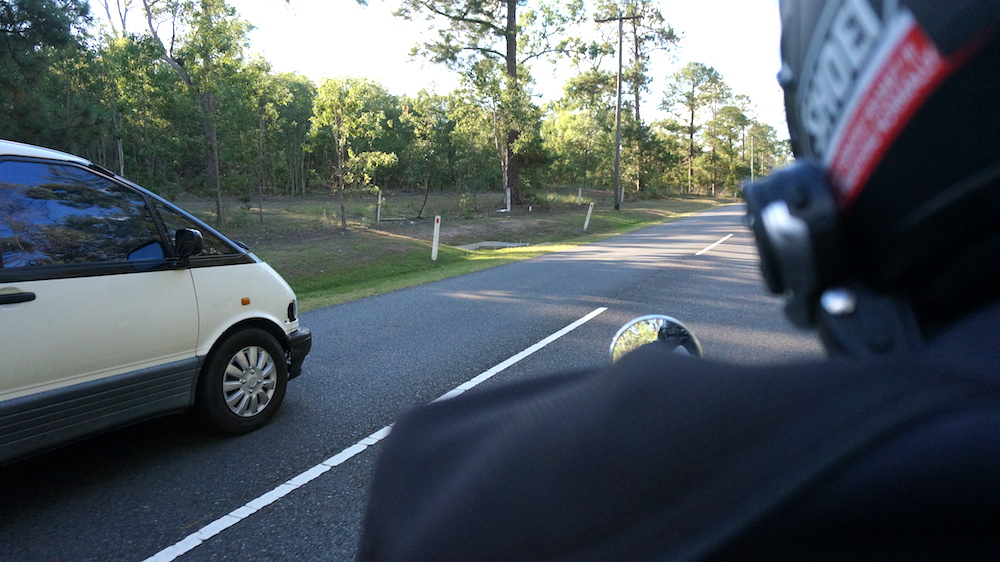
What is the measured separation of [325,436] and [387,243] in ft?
45.6

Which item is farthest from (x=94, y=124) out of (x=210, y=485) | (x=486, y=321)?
(x=210, y=485)

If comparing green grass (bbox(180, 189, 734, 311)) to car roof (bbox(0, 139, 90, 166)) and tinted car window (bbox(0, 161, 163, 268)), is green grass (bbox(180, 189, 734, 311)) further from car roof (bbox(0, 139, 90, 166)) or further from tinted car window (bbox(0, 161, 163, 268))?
car roof (bbox(0, 139, 90, 166))

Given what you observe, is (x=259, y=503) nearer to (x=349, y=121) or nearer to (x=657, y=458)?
(x=657, y=458)

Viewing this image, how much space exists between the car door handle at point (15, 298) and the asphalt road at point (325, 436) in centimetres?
122

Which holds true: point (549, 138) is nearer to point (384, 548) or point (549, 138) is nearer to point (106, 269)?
point (106, 269)

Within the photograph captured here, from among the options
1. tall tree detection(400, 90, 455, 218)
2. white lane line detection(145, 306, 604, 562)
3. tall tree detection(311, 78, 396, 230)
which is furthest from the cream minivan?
tall tree detection(400, 90, 455, 218)

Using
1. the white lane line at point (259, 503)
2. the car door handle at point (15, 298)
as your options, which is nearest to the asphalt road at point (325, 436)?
the white lane line at point (259, 503)

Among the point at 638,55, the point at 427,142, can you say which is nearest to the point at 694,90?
the point at 638,55

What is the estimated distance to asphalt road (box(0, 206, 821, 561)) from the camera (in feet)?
11.7

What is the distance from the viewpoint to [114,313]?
4211 mm

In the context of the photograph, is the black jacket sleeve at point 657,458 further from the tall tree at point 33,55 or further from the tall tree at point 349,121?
the tall tree at point 349,121

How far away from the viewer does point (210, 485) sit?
418 centimetres

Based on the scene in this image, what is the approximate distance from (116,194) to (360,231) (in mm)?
17128

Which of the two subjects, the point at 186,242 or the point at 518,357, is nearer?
the point at 186,242
